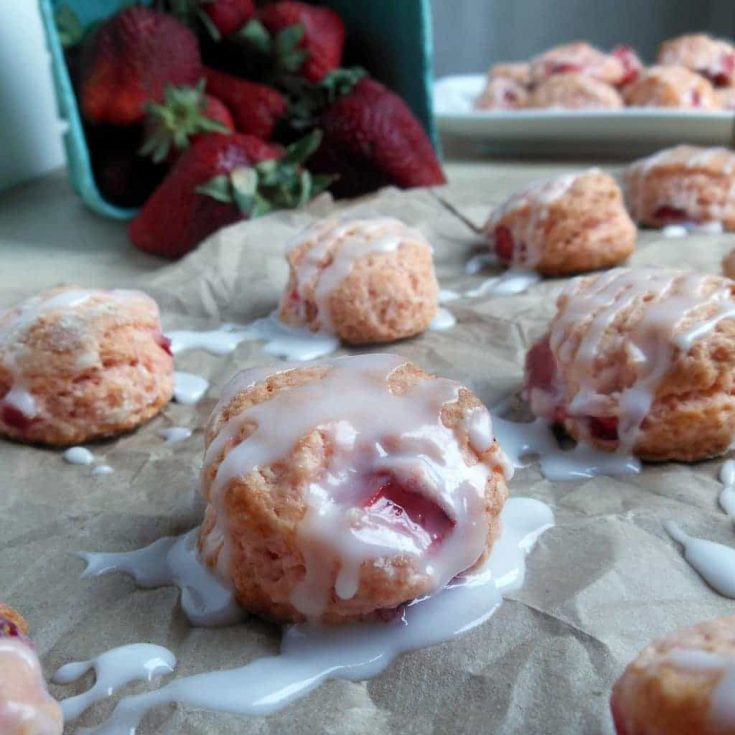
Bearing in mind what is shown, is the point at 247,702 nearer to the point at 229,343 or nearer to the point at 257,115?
the point at 229,343

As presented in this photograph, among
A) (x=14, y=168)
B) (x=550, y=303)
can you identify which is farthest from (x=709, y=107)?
(x=14, y=168)

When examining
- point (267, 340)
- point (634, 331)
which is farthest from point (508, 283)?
point (634, 331)

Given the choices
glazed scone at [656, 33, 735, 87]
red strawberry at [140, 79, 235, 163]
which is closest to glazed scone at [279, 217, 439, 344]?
red strawberry at [140, 79, 235, 163]

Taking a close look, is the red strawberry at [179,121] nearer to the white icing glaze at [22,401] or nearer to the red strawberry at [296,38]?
the red strawberry at [296,38]

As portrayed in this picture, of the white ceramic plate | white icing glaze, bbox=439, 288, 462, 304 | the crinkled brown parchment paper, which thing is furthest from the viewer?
the white ceramic plate

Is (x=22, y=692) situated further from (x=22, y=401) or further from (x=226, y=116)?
(x=226, y=116)

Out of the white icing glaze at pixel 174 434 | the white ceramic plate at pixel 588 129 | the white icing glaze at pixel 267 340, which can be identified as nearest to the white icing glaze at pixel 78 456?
the white icing glaze at pixel 174 434

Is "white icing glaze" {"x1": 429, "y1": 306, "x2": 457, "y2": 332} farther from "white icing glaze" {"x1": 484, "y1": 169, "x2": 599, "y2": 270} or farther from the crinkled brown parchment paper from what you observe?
"white icing glaze" {"x1": 484, "y1": 169, "x2": 599, "y2": 270}
